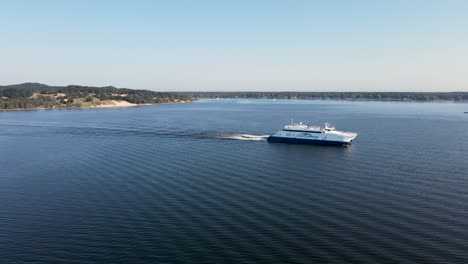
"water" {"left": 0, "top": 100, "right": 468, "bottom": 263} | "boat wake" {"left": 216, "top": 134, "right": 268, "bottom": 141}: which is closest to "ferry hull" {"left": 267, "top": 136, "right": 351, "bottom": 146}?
→ "boat wake" {"left": 216, "top": 134, "right": 268, "bottom": 141}

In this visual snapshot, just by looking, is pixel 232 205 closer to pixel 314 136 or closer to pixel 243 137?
pixel 314 136

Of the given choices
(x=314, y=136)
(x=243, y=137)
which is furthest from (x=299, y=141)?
(x=243, y=137)

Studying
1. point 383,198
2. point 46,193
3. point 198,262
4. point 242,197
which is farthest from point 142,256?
point 383,198

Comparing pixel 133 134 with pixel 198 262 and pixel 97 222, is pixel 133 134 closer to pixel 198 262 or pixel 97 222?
pixel 97 222

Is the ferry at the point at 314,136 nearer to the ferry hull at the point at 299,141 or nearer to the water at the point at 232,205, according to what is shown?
the ferry hull at the point at 299,141

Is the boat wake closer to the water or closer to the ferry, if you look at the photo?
the ferry
